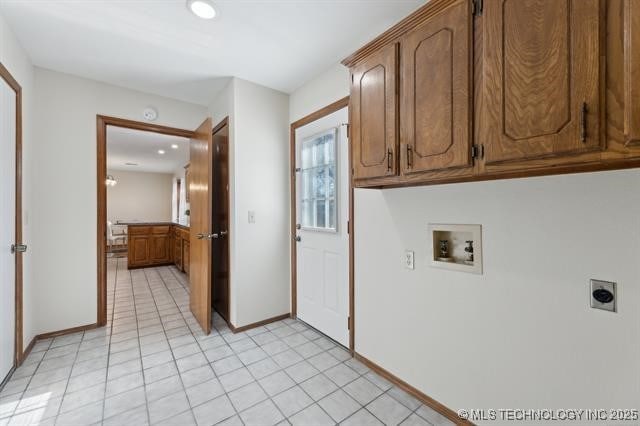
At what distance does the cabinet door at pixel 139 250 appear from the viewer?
5383mm

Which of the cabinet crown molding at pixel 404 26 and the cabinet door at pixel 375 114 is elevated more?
the cabinet crown molding at pixel 404 26

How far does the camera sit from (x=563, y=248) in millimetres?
1159

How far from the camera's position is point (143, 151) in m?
5.79

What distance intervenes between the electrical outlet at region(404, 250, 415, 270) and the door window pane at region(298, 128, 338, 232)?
0.76 metres

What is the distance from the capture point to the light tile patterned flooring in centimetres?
156

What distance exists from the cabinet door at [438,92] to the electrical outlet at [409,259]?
586mm

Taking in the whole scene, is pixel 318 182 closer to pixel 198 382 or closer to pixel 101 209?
pixel 198 382

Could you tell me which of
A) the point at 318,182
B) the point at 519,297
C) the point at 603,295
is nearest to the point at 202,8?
the point at 318,182

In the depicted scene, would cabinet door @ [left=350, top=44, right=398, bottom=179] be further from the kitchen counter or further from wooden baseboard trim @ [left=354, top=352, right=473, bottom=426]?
the kitchen counter

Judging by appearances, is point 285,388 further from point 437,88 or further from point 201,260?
point 437,88

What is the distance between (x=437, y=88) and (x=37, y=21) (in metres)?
2.63

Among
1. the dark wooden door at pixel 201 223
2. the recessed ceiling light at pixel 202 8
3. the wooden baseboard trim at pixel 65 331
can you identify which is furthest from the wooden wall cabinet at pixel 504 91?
the wooden baseboard trim at pixel 65 331

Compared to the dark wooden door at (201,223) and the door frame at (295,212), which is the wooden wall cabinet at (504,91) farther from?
the dark wooden door at (201,223)

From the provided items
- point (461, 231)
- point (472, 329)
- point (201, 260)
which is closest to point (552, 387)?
point (472, 329)
